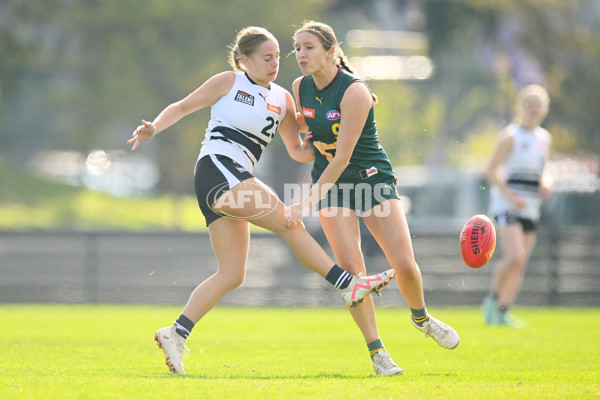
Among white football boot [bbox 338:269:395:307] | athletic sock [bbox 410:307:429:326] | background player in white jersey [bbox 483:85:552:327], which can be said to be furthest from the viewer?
background player in white jersey [bbox 483:85:552:327]

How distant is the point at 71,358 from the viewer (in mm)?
6969

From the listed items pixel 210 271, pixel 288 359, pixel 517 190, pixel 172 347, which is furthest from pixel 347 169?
pixel 210 271

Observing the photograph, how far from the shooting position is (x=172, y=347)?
5.99 m

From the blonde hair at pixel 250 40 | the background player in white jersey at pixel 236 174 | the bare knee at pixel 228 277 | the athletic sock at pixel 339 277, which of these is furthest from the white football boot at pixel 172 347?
the blonde hair at pixel 250 40

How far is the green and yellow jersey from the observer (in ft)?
20.0

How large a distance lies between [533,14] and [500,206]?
9.37m

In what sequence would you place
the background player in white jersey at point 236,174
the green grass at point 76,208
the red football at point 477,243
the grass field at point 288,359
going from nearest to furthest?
the grass field at point 288,359
the background player in white jersey at point 236,174
the red football at point 477,243
the green grass at point 76,208

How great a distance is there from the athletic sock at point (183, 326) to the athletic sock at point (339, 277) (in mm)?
986

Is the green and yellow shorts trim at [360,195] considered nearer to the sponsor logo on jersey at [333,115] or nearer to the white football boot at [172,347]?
the sponsor logo on jersey at [333,115]

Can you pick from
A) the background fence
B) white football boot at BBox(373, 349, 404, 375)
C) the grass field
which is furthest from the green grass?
white football boot at BBox(373, 349, 404, 375)

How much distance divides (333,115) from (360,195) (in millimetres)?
564

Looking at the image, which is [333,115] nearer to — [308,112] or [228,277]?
[308,112]

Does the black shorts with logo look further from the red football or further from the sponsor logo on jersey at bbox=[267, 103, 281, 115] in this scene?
the red football

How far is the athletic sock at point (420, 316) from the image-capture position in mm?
6350
